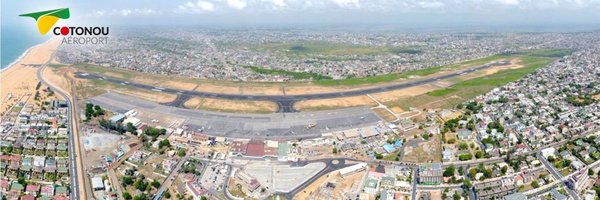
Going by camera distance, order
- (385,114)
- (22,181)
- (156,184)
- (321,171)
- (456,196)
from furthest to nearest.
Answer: (385,114), (321,171), (156,184), (22,181), (456,196)

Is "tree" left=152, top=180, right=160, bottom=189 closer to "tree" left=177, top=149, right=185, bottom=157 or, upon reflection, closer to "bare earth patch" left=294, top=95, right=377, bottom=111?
"tree" left=177, top=149, right=185, bottom=157

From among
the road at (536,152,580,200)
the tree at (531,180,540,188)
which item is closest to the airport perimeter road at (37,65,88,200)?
the tree at (531,180,540,188)

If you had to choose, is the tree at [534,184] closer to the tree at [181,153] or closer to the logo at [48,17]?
A: the tree at [181,153]

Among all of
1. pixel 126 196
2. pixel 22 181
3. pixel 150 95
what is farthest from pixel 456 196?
pixel 150 95

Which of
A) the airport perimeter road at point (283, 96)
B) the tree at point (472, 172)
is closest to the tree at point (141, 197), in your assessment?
the airport perimeter road at point (283, 96)

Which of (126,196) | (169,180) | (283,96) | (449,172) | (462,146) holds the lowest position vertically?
(126,196)

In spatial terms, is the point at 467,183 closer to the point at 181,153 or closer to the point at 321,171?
the point at 321,171

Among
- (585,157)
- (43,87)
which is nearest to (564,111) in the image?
(585,157)
